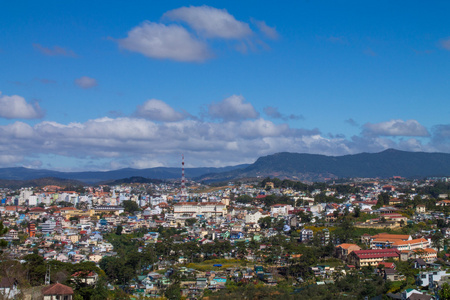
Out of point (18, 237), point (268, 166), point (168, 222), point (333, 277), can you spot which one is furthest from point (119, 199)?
point (268, 166)

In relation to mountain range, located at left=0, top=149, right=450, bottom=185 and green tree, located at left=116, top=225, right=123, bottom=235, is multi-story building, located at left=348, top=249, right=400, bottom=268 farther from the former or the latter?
mountain range, located at left=0, top=149, right=450, bottom=185

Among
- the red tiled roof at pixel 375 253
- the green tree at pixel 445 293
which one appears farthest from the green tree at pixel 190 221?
the green tree at pixel 445 293

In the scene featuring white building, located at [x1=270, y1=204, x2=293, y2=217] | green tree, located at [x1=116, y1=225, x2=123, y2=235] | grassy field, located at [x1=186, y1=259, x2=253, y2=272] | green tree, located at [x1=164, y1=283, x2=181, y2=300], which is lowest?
green tree, located at [x1=164, y1=283, x2=181, y2=300]

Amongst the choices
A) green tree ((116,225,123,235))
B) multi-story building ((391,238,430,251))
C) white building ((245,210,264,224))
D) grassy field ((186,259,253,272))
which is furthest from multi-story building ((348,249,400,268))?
green tree ((116,225,123,235))

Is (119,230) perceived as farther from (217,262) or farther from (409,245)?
(409,245)

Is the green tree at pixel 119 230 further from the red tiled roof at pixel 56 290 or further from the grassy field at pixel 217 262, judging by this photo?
the red tiled roof at pixel 56 290

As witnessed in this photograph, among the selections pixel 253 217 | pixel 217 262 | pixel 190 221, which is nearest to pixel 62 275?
pixel 217 262

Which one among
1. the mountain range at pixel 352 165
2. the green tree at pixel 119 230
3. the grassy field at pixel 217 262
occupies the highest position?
the mountain range at pixel 352 165

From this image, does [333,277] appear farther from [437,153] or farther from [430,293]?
[437,153]

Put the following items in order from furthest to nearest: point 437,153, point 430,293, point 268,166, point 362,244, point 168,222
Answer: point 437,153 < point 268,166 < point 168,222 < point 362,244 < point 430,293
